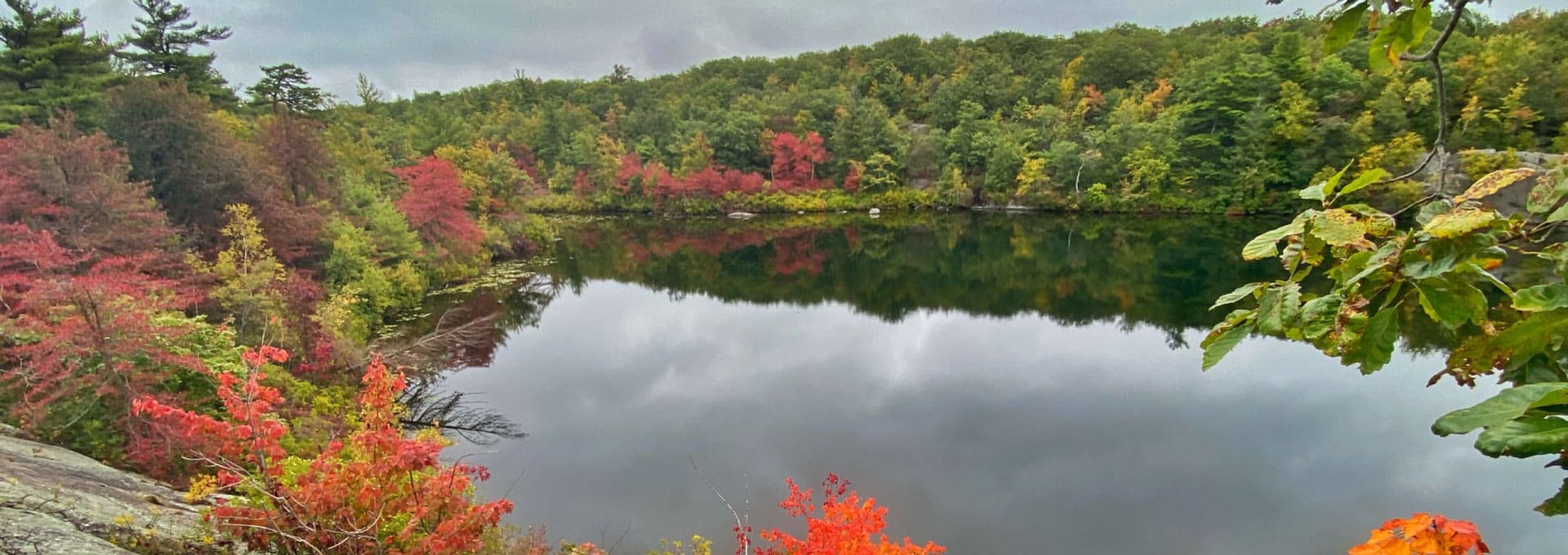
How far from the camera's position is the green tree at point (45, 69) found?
13.8 meters

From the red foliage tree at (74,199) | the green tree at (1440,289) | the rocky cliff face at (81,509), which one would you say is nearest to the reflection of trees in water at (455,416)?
the rocky cliff face at (81,509)

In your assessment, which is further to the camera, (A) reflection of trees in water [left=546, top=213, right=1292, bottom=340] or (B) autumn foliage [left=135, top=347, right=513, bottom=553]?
(A) reflection of trees in water [left=546, top=213, right=1292, bottom=340]

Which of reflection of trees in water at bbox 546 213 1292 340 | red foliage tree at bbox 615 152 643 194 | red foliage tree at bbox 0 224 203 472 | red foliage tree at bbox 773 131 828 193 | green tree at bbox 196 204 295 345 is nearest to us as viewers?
red foliage tree at bbox 0 224 203 472

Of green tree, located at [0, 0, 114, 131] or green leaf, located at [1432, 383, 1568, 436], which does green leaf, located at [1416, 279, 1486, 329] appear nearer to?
green leaf, located at [1432, 383, 1568, 436]

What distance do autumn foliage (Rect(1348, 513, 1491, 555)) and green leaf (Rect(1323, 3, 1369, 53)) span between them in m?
0.78

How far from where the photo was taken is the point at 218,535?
4203 millimetres

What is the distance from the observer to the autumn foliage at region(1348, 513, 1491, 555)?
105 cm

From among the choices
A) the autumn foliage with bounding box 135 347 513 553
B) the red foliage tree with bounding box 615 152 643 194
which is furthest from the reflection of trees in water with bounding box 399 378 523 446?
the red foliage tree with bounding box 615 152 643 194

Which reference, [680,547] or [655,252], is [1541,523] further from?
[655,252]

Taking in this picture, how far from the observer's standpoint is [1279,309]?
1.08 metres

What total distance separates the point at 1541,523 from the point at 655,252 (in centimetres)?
2289

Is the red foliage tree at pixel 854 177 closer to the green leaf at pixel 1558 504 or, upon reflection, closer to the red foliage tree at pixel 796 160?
Answer: the red foliage tree at pixel 796 160

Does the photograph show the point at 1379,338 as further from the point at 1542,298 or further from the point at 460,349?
the point at 460,349

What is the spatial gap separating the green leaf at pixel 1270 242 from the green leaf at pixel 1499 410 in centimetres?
33
